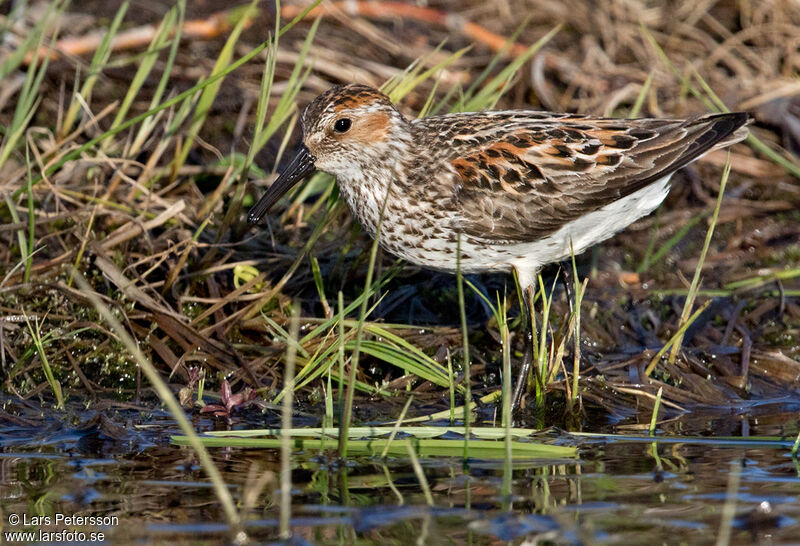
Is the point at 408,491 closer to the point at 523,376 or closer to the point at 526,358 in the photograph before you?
the point at 523,376

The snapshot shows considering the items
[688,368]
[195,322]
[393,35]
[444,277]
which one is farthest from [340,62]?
[688,368]

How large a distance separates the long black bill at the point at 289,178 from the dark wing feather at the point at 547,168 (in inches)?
32.8

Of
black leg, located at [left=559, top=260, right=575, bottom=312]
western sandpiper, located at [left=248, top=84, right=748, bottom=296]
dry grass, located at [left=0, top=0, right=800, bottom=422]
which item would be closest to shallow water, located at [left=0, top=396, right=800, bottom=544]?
dry grass, located at [left=0, top=0, right=800, bottom=422]

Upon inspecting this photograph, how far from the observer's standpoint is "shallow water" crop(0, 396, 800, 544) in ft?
13.4

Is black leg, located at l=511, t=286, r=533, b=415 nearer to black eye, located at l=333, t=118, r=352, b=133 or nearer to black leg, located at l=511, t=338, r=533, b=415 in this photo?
black leg, located at l=511, t=338, r=533, b=415

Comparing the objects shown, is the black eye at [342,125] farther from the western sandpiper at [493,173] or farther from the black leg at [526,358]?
the black leg at [526,358]

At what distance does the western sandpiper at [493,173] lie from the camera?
6.16 metres

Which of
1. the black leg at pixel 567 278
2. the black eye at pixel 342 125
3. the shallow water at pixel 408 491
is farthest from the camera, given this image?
the black leg at pixel 567 278

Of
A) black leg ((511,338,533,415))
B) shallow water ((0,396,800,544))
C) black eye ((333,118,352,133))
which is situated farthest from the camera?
black eye ((333,118,352,133))

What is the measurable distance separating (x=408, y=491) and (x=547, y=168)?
245cm

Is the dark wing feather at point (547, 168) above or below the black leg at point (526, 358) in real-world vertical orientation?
above

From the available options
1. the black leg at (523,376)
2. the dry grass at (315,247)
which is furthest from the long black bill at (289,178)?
the black leg at (523,376)

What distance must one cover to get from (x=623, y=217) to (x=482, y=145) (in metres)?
0.98

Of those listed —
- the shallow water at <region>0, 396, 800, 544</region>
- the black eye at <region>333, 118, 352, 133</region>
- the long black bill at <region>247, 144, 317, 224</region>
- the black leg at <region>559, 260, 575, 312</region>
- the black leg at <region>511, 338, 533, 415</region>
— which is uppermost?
the black eye at <region>333, 118, 352, 133</region>
